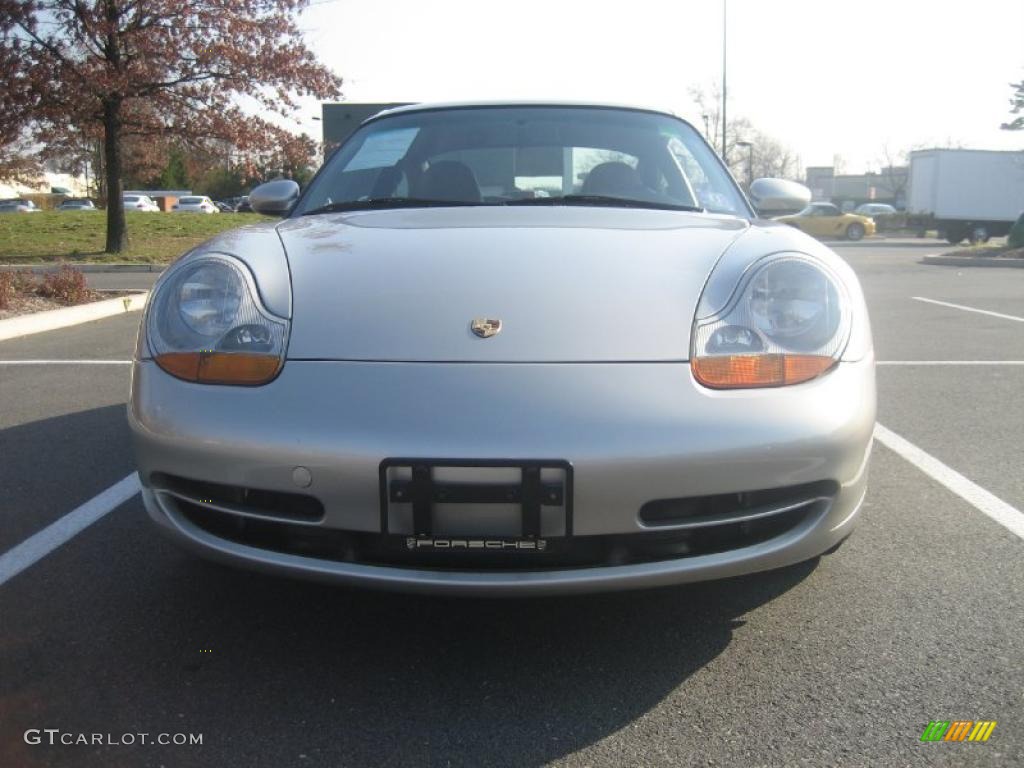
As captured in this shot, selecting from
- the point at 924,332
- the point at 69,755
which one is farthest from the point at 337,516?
the point at 924,332

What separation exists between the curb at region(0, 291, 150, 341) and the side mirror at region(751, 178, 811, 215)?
4948 mm

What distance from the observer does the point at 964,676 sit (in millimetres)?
2148

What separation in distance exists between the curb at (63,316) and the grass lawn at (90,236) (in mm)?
6256

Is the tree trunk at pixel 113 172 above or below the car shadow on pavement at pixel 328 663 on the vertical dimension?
above

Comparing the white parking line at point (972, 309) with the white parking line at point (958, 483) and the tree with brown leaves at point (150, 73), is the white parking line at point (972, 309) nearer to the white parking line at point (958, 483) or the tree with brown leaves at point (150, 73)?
the white parking line at point (958, 483)

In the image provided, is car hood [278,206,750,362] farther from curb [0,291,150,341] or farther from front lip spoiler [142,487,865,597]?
curb [0,291,150,341]

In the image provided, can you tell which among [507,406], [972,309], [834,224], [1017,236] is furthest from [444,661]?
[834,224]

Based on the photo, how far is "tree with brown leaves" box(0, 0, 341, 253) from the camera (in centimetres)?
1476

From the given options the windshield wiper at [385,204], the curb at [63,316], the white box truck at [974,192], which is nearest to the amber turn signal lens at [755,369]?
the windshield wiper at [385,204]

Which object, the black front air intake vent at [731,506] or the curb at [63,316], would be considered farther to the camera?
the curb at [63,316]

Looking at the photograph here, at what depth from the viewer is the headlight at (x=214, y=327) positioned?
87.1 inches

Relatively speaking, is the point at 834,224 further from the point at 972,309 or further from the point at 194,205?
the point at 194,205

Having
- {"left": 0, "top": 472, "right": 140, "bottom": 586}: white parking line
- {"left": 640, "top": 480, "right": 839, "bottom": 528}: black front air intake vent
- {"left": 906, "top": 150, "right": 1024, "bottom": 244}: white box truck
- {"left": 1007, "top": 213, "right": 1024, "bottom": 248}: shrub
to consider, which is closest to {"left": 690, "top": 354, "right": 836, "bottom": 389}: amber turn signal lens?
{"left": 640, "top": 480, "right": 839, "bottom": 528}: black front air intake vent

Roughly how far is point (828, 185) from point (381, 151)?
308ft
